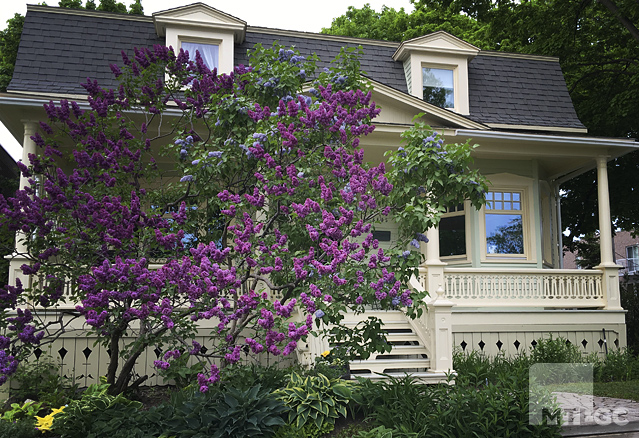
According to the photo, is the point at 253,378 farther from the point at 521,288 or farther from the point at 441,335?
the point at 521,288

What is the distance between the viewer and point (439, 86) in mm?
12367

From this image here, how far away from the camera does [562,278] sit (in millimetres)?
10195

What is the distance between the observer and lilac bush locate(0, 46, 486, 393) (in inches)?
202

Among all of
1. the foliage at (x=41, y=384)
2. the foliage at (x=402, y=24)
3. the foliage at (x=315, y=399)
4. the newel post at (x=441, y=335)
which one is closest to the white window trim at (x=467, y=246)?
the newel post at (x=441, y=335)

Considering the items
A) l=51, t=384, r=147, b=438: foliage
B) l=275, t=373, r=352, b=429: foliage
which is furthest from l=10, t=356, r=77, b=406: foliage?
l=275, t=373, r=352, b=429: foliage

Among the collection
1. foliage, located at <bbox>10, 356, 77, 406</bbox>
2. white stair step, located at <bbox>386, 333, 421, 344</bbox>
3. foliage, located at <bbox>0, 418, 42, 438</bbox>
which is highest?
white stair step, located at <bbox>386, 333, 421, 344</bbox>

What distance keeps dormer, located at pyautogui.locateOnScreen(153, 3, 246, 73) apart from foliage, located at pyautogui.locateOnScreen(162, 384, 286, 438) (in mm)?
7549

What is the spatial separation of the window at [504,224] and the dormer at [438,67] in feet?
6.88

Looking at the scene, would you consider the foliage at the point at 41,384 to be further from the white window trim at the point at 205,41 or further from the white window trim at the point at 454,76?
the white window trim at the point at 454,76

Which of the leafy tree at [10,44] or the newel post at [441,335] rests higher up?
the leafy tree at [10,44]

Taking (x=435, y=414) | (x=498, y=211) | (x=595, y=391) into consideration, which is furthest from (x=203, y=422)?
(x=498, y=211)

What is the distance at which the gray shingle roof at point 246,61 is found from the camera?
34.2 feet

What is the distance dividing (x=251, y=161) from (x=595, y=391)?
5399 millimetres

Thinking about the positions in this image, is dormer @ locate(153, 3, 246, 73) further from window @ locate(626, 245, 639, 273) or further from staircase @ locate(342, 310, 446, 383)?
window @ locate(626, 245, 639, 273)
